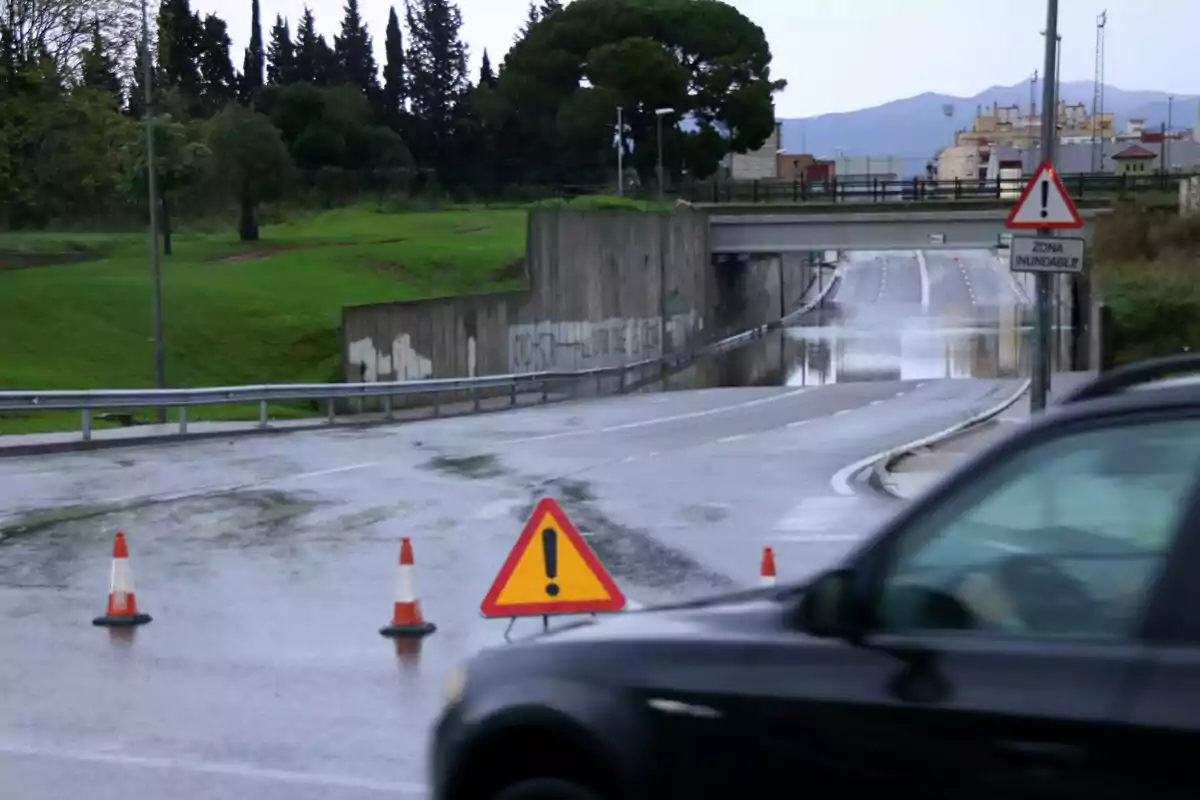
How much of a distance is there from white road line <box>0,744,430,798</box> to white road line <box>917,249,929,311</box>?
8881 centimetres

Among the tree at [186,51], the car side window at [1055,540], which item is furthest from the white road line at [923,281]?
the car side window at [1055,540]

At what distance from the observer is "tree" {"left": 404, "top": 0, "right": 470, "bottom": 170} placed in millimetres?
126000

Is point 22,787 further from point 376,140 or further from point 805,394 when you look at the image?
point 376,140

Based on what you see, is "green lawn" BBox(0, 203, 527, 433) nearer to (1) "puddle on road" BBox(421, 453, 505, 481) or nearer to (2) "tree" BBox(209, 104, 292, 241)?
(2) "tree" BBox(209, 104, 292, 241)

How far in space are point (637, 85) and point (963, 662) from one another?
10010cm

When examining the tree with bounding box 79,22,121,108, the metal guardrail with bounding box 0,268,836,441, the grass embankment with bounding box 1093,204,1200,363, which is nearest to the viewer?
the metal guardrail with bounding box 0,268,836,441

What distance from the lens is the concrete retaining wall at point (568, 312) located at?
1705 inches

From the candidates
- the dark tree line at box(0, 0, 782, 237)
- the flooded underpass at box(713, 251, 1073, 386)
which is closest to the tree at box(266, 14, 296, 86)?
the dark tree line at box(0, 0, 782, 237)

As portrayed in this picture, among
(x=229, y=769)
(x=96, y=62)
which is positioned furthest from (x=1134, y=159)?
(x=229, y=769)

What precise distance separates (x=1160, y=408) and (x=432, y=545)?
12.0 meters

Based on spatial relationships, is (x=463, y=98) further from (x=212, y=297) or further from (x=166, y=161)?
(x=212, y=297)

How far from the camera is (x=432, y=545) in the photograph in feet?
50.5

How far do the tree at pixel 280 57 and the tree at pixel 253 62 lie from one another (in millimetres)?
1432

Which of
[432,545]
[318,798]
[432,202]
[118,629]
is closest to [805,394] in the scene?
[432,545]
